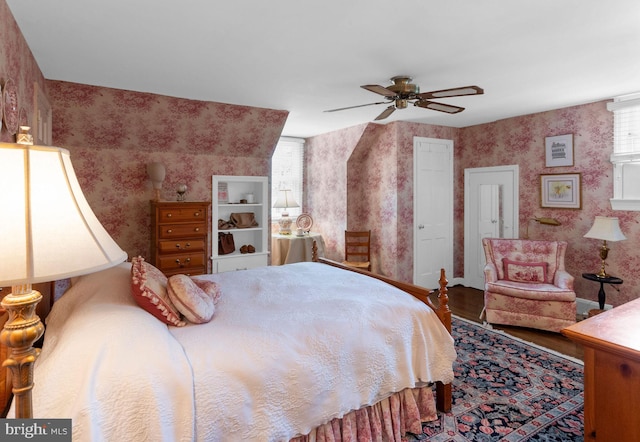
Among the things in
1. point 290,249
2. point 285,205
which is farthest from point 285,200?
point 290,249

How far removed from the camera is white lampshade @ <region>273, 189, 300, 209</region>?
227 inches

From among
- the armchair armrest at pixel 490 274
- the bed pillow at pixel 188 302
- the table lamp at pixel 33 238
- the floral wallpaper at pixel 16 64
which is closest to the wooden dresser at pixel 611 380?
the bed pillow at pixel 188 302

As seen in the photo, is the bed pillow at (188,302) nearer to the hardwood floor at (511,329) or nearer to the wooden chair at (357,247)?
the hardwood floor at (511,329)

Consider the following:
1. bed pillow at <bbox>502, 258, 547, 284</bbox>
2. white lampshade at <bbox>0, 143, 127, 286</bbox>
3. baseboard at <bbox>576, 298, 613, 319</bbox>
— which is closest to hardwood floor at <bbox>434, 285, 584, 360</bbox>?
bed pillow at <bbox>502, 258, 547, 284</bbox>

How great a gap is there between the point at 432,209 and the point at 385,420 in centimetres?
392

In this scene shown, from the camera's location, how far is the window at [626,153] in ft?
12.6

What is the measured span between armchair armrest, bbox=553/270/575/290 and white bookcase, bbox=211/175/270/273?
138 inches

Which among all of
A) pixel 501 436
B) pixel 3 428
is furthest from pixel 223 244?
pixel 3 428

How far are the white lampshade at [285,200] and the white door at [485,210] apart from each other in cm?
277

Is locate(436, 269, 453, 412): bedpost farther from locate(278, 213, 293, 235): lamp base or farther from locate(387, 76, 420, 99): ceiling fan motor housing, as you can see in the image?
locate(278, 213, 293, 235): lamp base

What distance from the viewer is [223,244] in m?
4.76

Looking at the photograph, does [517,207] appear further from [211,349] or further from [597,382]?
[211,349]

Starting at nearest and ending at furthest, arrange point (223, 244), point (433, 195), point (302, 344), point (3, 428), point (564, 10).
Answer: point (3, 428), point (302, 344), point (564, 10), point (223, 244), point (433, 195)

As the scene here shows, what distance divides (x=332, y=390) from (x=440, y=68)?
2.60 meters
